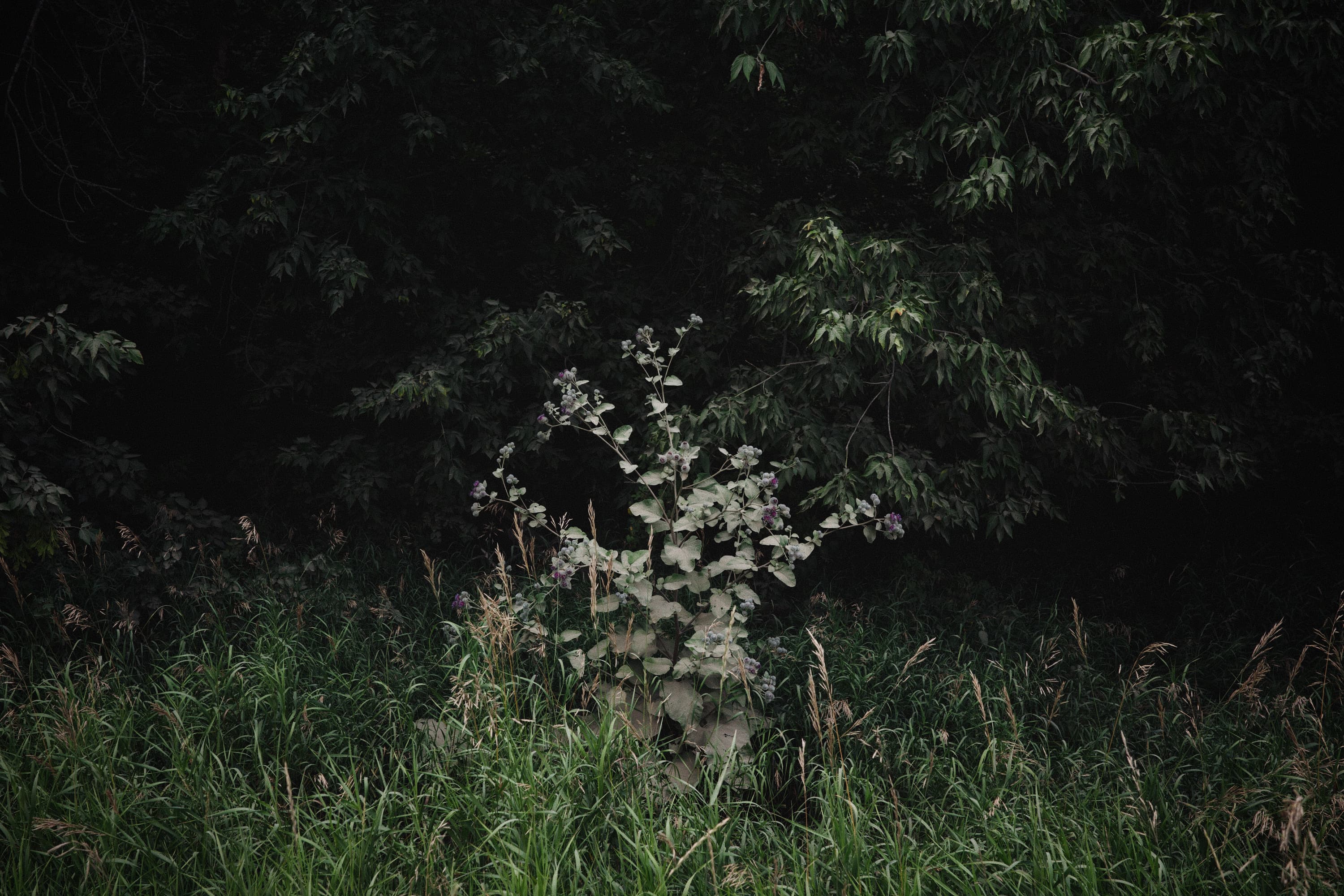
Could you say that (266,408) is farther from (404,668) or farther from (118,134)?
(404,668)

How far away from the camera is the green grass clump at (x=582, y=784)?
91.2 inches

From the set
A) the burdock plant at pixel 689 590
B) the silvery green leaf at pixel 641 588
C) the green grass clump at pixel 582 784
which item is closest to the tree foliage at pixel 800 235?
the burdock plant at pixel 689 590

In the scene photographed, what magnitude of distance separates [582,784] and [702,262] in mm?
3811

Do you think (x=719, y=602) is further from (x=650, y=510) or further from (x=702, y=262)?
(x=702, y=262)

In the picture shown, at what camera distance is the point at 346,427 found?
6.11 metres

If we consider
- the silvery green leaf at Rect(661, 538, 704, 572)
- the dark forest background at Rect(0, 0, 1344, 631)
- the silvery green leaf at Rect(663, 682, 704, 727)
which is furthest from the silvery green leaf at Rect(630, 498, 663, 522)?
the dark forest background at Rect(0, 0, 1344, 631)

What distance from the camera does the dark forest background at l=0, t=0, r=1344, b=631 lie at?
410cm

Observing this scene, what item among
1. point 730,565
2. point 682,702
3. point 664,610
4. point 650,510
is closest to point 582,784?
point 682,702

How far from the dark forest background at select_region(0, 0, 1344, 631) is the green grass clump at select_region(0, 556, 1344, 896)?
3.67 feet

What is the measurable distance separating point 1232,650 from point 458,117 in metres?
5.63

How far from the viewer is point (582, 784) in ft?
8.49

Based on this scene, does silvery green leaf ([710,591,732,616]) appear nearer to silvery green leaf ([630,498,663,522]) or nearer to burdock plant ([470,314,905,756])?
burdock plant ([470,314,905,756])

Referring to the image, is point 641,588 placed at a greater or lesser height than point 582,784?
greater

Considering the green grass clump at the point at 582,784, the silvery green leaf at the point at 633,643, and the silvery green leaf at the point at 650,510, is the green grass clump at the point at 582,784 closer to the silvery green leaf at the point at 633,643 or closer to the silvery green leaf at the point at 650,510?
the silvery green leaf at the point at 633,643
